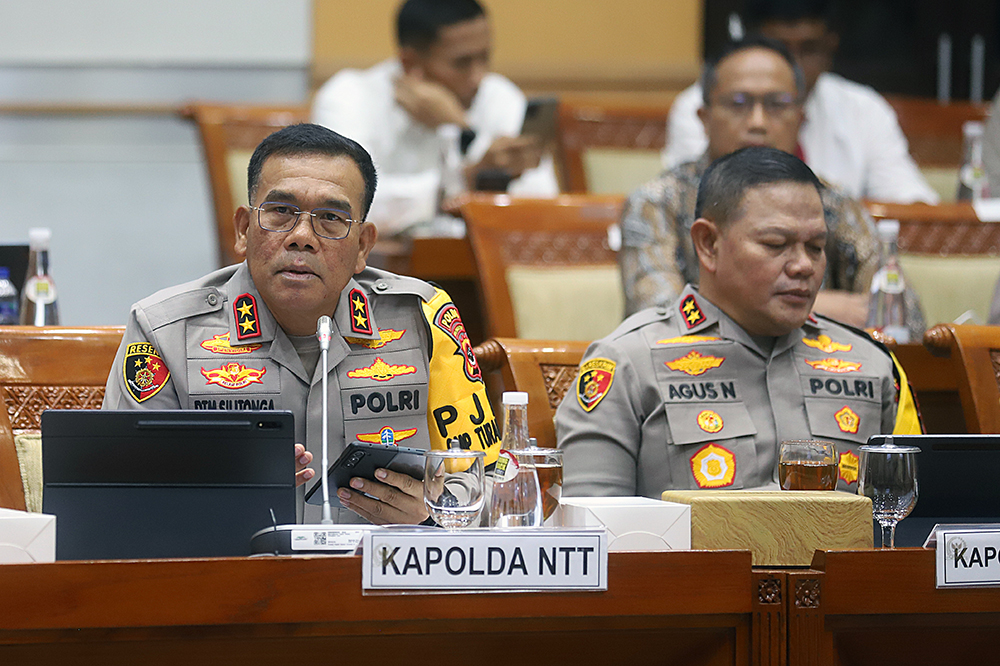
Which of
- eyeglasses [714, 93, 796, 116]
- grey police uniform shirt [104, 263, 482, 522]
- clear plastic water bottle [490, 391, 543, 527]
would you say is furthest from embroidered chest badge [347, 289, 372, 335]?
eyeglasses [714, 93, 796, 116]

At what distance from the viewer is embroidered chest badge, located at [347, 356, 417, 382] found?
1849 mm

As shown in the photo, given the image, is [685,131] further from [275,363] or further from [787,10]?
[275,363]

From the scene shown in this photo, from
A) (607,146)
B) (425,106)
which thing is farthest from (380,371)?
(607,146)

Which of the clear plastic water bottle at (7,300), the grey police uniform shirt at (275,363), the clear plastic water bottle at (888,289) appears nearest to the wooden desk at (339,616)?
the grey police uniform shirt at (275,363)

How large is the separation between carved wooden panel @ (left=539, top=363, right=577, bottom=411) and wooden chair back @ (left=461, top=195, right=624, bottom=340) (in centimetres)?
56

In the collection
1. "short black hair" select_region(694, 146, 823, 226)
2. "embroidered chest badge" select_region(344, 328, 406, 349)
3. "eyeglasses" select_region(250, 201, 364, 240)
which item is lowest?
"embroidered chest badge" select_region(344, 328, 406, 349)

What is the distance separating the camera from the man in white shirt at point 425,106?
12.1 feet

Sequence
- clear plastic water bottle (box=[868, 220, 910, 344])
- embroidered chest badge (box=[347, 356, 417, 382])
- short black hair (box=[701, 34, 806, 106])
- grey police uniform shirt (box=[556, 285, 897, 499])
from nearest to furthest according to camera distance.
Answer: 1. embroidered chest badge (box=[347, 356, 417, 382])
2. grey police uniform shirt (box=[556, 285, 897, 499])
3. clear plastic water bottle (box=[868, 220, 910, 344])
4. short black hair (box=[701, 34, 806, 106])

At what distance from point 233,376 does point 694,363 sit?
2.39 ft

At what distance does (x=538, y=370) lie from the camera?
82.5 inches

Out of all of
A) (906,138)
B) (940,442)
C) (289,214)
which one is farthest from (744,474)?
(906,138)

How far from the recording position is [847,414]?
2.04 metres

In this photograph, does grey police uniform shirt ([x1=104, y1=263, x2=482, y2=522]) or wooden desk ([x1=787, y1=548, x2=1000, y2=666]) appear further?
grey police uniform shirt ([x1=104, y1=263, x2=482, y2=522])

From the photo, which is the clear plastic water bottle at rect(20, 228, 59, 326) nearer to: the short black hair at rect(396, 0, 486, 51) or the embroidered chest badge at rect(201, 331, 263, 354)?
the embroidered chest badge at rect(201, 331, 263, 354)
